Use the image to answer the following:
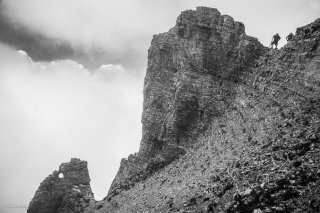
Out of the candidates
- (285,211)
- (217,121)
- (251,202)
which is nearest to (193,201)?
(251,202)

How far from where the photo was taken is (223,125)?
58.5 m

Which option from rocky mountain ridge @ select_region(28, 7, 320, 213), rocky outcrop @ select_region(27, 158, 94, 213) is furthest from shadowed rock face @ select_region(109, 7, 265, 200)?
rocky outcrop @ select_region(27, 158, 94, 213)

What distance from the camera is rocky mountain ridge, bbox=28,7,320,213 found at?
3478 centimetres

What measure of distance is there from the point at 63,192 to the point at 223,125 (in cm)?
4326

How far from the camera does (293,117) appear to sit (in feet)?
138

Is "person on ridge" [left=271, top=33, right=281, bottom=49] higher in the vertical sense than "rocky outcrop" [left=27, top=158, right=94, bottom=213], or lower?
higher

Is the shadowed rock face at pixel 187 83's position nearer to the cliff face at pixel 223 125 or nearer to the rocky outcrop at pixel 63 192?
the cliff face at pixel 223 125

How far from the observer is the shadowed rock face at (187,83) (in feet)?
216

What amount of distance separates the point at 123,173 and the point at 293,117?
40.1 m

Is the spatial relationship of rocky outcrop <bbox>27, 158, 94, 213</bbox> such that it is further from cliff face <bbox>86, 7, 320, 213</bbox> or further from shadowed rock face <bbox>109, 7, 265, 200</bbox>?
shadowed rock face <bbox>109, 7, 265, 200</bbox>

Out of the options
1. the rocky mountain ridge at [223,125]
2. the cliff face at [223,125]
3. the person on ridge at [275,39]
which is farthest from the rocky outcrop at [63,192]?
the person on ridge at [275,39]

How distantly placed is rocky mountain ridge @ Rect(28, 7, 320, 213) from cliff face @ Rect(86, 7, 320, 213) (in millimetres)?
145

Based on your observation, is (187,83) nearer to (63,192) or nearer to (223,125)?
(223,125)

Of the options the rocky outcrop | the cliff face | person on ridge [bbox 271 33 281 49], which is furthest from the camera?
the rocky outcrop
